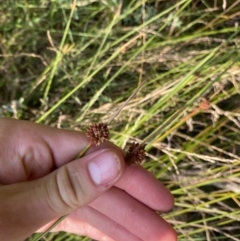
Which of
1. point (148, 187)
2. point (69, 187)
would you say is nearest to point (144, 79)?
point (148, 187)

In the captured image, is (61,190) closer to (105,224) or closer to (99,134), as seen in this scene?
(99,134)

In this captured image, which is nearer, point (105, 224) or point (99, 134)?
point (99, 134)

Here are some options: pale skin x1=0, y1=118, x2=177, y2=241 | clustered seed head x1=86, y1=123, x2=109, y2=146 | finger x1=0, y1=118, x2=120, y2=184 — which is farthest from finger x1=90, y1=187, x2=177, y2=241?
clustered seed head x1=86, y1=123, x2=109, y2=146

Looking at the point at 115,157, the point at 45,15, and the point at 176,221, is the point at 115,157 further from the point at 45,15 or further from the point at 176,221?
the point at 45,15

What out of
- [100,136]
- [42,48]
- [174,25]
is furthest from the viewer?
[42,48]

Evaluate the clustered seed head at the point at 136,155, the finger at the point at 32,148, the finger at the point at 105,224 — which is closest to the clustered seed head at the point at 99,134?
the clustered seed head at the point at 136,155

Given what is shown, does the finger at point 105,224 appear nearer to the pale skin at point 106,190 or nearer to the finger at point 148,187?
the pale skin at point 106,190

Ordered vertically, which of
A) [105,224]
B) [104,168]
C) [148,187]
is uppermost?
[104,168]

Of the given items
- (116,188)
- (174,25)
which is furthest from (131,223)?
(174,25)
